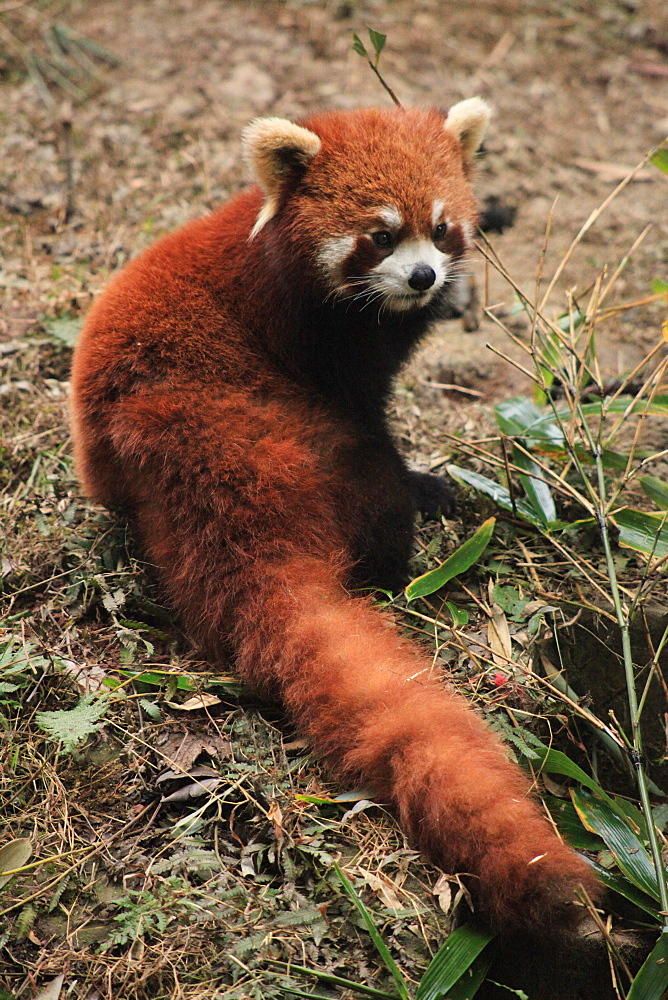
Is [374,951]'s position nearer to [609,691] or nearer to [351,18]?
[609,691]

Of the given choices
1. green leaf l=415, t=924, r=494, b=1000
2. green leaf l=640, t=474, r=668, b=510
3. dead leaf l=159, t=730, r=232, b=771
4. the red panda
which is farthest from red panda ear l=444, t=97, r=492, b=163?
green leaf l=415, t=924, r=494, b=1000

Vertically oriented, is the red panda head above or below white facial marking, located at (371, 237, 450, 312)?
above

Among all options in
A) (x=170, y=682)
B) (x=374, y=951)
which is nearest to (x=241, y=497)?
(x=170, y=682)

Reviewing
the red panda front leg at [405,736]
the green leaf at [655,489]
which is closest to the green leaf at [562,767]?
the red panda front leg at [405,736]

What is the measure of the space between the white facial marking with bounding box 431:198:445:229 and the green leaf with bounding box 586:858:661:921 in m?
1.98

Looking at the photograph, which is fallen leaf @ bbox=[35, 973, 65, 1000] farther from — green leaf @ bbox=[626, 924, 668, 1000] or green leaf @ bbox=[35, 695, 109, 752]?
green leaf @ bbox=[626, 924, 668, 1000]

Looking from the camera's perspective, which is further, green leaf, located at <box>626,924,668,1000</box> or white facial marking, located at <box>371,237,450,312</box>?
white facial marking, located at <box>371,237,450,312</box>

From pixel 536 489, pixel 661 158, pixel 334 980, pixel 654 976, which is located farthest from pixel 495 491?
pixel 334 980

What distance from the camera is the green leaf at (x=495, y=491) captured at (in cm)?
299

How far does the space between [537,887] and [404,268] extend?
1.83 m

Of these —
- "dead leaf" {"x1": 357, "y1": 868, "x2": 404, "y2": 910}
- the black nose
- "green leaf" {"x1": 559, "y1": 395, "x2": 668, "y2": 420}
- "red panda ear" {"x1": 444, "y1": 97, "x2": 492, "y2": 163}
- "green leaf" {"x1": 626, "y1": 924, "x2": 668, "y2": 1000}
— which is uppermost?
"red panda ear" {"x1": 444, "y1": 97, "x2": 492, "y2": 163}

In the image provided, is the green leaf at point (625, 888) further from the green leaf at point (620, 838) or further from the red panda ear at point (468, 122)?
the red panda ear at point (468, 122)

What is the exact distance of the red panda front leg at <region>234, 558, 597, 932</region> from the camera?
176cm

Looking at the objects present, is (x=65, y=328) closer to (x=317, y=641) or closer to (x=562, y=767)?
(x=317, y=641)
